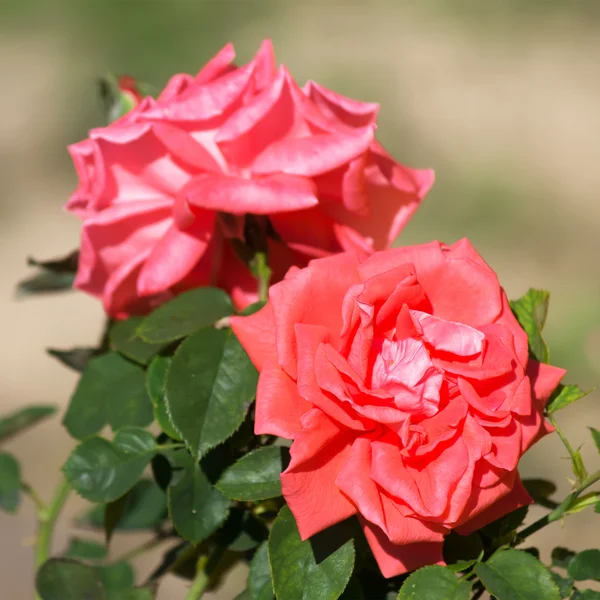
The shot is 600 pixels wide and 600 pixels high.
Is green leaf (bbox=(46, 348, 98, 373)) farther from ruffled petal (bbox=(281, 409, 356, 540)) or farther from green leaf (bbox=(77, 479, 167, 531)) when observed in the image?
ruffled petal (bbox=(281, 409, 356, 540))

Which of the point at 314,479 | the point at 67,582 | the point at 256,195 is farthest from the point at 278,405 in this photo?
the point at 67,582

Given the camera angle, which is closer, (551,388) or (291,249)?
(551,388)

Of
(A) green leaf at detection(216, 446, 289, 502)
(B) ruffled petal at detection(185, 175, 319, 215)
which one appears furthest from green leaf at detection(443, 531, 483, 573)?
(B) ruffled petal at detection(185, 175, 319, 215)

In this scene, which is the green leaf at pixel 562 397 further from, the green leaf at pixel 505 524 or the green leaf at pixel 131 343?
the green leaf at pixel 131 343

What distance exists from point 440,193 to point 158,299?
2.16 metres

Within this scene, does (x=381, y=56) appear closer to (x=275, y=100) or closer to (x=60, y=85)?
(x=60, y=85)

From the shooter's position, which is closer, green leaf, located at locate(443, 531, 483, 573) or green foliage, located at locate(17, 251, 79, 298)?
green leaf, located at locate(443, 531, 483, 573)

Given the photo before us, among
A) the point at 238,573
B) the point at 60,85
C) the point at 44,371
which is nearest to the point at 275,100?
the point at 238,573

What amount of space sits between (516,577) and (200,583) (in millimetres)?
233

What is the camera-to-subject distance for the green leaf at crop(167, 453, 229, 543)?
0.50 metres

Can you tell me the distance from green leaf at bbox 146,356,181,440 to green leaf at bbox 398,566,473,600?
0.57ft

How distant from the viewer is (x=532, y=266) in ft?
8.18

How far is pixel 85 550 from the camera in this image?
87 cm

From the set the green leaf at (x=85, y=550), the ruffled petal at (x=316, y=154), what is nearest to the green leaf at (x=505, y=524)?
the ruffled petal at (x=316, y=154)
